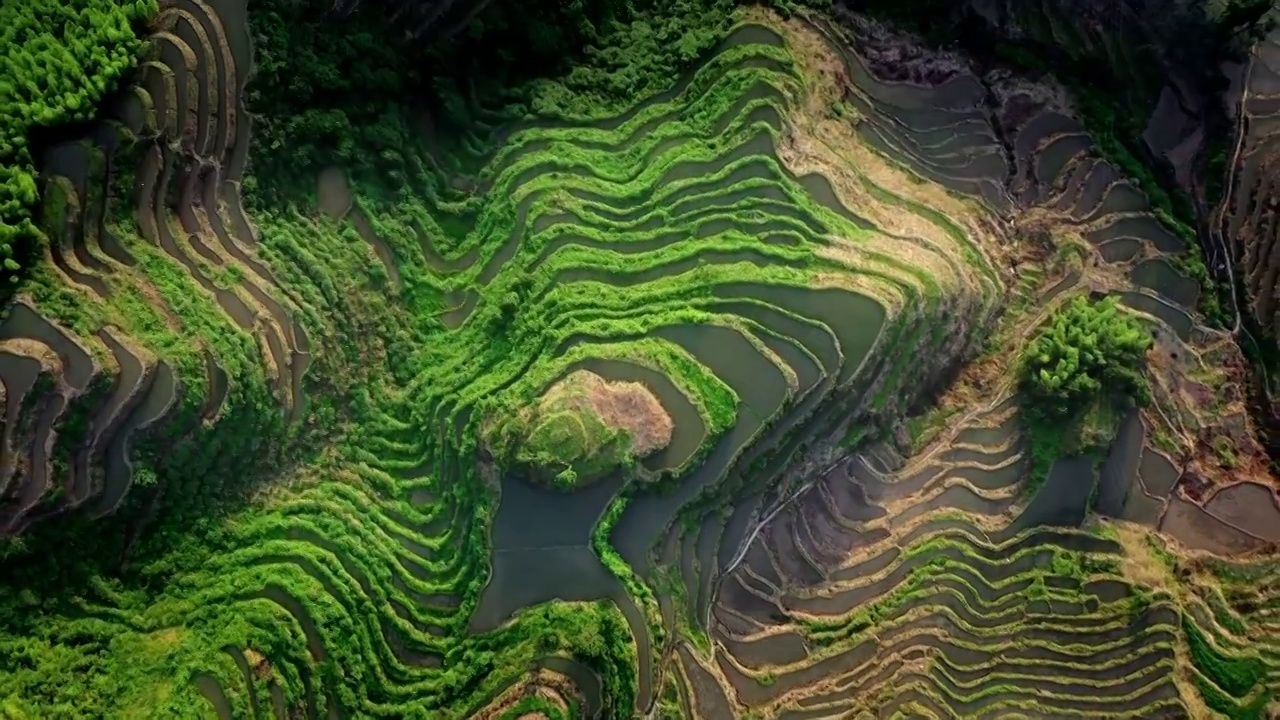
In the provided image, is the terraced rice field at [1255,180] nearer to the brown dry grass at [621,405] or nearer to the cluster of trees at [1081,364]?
the cluster of trees at [1081,364]

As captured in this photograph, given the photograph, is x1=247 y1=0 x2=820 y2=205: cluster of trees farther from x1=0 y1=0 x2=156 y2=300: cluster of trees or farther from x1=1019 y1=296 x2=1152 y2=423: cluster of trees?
x1=1019 y1=296 x2=1152 y2=423: cluster of trees

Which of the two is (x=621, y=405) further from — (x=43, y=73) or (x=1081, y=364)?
(x=43, y=73)

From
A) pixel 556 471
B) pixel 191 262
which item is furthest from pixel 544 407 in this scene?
pixel 191 262

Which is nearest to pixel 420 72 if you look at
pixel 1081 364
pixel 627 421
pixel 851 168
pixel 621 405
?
pixel 621 405

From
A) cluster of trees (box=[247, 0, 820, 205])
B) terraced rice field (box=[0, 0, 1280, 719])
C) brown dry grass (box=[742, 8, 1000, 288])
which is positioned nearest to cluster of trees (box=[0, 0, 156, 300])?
terraced rice field (box=[0, 0, 1280, 719])

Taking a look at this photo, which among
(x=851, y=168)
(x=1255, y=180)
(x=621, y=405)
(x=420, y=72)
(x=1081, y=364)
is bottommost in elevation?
(x=621, y=405)

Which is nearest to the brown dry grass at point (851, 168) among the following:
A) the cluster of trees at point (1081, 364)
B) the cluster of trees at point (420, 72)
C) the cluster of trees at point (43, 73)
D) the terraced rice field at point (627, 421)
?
the terraced rice field at point (627, 421)

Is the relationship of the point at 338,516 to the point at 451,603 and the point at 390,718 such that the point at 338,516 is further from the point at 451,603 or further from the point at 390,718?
the point at 390,718
